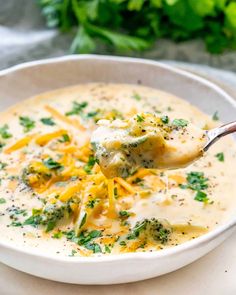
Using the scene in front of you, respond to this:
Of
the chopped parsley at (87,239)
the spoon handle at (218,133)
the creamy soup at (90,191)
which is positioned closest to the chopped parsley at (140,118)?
the creamy soup at (90,191)

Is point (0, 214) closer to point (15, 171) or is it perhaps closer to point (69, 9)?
point (15, 171)

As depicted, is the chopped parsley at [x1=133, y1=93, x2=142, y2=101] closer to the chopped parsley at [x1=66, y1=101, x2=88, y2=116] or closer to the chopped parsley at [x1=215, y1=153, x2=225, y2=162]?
the chopped parsley at [x1=66, y1=101, x2=88, y2=116]

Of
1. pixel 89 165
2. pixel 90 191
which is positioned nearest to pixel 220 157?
pixel 89 165

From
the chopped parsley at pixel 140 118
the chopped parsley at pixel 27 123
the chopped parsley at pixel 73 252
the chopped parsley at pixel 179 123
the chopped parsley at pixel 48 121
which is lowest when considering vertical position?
the chopped parsley at pixel 48 121

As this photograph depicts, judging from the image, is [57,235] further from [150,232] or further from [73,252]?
[150,232]

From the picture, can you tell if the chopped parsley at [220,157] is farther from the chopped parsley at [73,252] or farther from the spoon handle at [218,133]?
the chopped parsley at [73,252]

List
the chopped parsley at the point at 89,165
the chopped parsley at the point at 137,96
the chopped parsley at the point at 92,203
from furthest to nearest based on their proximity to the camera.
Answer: the chopped parsley at the point at 137,96 → the chopped parsley at the point at 89,165 → the chopped parsley at the point at 92,203
